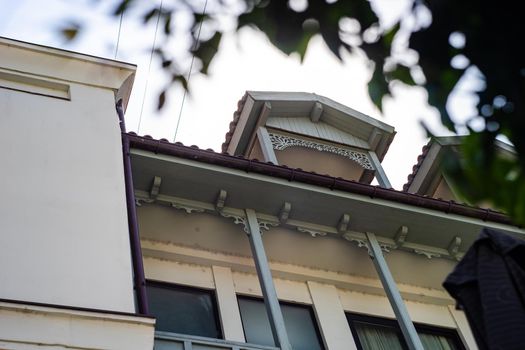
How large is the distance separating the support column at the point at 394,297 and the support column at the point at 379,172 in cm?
211

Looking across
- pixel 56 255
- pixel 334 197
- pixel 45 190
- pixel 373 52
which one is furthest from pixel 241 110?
pixel 373 52

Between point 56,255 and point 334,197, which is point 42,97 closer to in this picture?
point 56,255

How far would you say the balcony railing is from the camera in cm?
710

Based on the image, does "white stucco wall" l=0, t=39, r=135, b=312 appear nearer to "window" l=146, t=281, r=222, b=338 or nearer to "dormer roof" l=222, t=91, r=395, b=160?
"window" l=146, t=281, r=222, b=338

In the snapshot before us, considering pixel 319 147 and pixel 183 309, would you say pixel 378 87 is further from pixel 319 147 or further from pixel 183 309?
pixel 319 147

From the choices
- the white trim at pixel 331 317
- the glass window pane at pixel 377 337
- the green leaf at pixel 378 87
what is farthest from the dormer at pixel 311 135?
the green leaf at pixel 378 87

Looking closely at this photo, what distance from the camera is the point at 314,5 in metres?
2.73

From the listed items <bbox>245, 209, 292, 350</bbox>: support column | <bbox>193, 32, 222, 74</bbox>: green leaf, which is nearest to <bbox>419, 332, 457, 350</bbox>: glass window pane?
<bbox>245, 209, 292, 350</bbox>: support column

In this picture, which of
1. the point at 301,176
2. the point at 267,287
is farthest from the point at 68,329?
the point at 301,176

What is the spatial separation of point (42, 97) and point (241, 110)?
14.4 feet

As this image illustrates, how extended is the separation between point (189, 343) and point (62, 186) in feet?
7.08

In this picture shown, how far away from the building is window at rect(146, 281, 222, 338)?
0.02m

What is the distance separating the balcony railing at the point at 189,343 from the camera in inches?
280

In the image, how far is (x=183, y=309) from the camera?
29.2 ft
